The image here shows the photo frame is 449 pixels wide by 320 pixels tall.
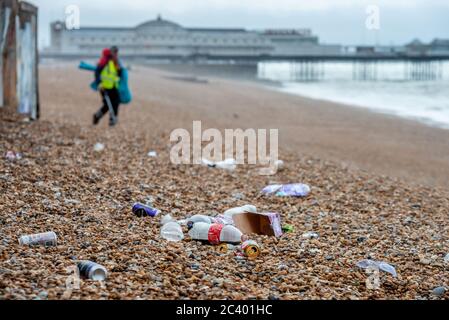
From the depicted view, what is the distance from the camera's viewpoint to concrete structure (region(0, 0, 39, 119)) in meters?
8.69

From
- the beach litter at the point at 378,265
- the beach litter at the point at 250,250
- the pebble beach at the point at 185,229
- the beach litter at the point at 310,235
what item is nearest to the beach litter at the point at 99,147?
the pebble beach at the point at 185,229

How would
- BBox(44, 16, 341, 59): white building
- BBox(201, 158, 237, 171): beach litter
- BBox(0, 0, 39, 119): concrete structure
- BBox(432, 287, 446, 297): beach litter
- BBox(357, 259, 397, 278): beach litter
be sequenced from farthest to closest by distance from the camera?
BBox(44, 16, 341, 59): white building → BBox(0, 0, 39, 119): concrete structure → BBox(201, 158, 237, 171): beach litter → BBox(357, 259, 397, 278): beach litter → BBox(432, 287, 446, 297): beach litter

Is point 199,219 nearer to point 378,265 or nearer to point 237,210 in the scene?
point 237,210

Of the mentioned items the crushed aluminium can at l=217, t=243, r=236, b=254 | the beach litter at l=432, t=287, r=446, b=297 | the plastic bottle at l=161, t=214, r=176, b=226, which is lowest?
the beach litter at l=432, t=287, r=446, b=297

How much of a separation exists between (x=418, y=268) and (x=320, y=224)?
41.5 inches

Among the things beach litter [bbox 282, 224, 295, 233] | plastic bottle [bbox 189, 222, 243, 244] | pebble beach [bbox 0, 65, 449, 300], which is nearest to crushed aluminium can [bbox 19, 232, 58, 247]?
pebble beach [bbox 0, 65, 449, 300]

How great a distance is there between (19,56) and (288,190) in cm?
464

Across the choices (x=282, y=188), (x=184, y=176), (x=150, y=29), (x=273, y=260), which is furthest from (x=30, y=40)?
(x=150, y=29)

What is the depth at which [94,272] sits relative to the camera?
11.0 feet

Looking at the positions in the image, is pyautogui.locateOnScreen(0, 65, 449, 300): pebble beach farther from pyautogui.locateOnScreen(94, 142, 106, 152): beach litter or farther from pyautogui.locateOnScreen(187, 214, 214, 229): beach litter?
pyautogui.locateOnScreen(187, 214, 214, 229): beach litter

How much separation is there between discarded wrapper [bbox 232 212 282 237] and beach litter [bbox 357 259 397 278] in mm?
727

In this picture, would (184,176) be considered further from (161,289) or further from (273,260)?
(161,289)
